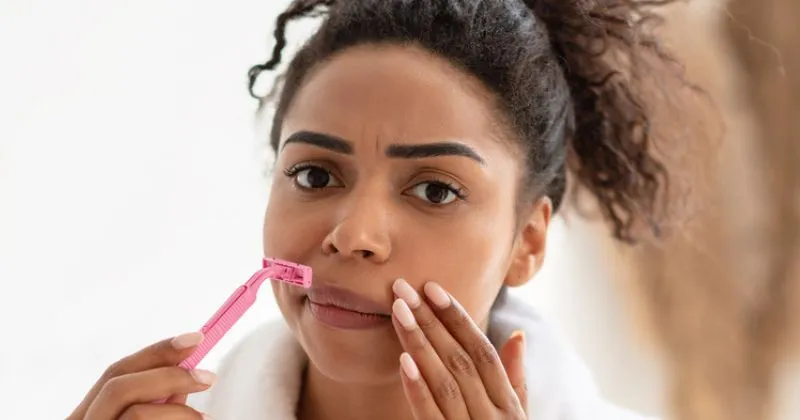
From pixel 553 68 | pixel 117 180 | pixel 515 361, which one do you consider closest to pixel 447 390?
pixel 515 361

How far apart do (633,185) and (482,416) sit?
17.0 inches

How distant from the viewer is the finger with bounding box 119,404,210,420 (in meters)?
0.66

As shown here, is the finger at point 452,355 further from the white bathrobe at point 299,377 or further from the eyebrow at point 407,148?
the white bathrobe at point 299,377

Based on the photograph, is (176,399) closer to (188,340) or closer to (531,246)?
(188,340)

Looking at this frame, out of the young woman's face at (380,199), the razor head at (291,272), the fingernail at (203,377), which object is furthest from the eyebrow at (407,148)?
the fingernail at (203,377)

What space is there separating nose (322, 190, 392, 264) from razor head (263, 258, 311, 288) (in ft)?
0.08

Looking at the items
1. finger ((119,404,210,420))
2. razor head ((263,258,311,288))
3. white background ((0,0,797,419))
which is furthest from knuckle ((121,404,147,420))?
white background ((0,0,797,419))

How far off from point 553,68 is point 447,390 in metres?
0.36

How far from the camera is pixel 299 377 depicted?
0.96 meters

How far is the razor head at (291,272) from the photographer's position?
75 cm

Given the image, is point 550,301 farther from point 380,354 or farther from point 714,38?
point 380,354

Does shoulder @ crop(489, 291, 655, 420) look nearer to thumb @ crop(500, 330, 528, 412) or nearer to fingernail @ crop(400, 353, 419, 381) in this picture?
thumb @ crop(500, 330, 528, 412)

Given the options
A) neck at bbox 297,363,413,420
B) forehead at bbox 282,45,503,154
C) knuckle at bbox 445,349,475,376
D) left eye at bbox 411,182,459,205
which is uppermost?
forehead at bbox 282,45,503,154

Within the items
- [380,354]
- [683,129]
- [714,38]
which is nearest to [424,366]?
[380,354]
